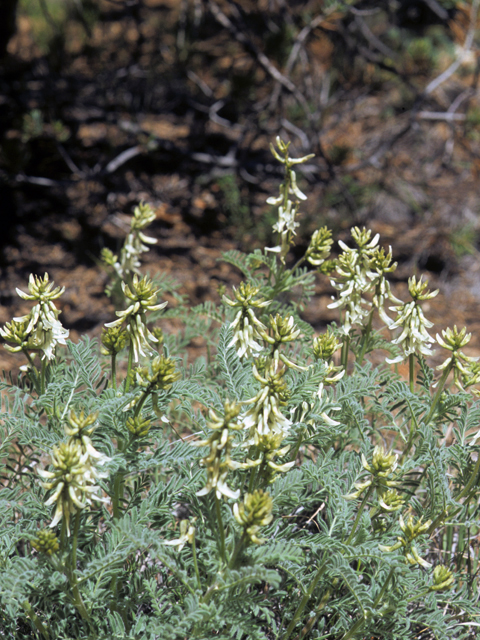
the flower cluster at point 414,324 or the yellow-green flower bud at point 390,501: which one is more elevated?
the flower cluster at point 414,324

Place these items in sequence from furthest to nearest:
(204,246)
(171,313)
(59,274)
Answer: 1. (204,246)
2. (59,274)
3. (171,313)

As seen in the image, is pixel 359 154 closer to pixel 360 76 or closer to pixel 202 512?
pixel 360 76

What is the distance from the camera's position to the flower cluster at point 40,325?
4.88 feet

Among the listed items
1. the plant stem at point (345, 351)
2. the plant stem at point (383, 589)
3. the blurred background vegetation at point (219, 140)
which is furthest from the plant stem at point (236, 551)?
the blurred background vegetation at point (219, 140)

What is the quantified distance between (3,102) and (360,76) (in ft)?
10.4

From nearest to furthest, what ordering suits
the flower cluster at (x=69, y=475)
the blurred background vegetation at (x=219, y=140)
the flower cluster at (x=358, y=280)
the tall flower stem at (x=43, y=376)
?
the flower cluster at (x=69, y=475) < the tall flower stem at (x=43, y=376) < the flower cluster at (x=358, y=280) < the blurred background vegetation at (x=219, y=140)

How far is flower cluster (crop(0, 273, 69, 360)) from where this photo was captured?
1486 mm

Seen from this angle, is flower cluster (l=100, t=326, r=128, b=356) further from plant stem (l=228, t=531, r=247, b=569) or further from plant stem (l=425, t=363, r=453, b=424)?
plant stem (l=425, t=363, r=453, b=424)

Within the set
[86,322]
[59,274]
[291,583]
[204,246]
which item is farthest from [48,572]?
[204,246]

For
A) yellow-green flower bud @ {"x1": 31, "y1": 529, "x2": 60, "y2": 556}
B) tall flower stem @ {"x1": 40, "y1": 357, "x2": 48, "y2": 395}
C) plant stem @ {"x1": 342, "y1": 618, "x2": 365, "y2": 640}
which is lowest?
plant stem @ {"x1": 342, "y1": 618, "x2": 365, "y2": 640}

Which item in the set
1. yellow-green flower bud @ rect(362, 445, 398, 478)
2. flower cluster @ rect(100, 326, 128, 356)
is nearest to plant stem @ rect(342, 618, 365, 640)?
yellow-green flower bud @ rect(362, 445, 398, 478)

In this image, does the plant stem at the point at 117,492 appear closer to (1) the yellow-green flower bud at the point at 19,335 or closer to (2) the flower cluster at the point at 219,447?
(2) the flower cluster at the point at 219,447

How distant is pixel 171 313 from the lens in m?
2.37

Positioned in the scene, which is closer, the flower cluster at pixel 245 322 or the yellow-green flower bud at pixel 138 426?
the yellow-green flower bud at pixel 138 426
